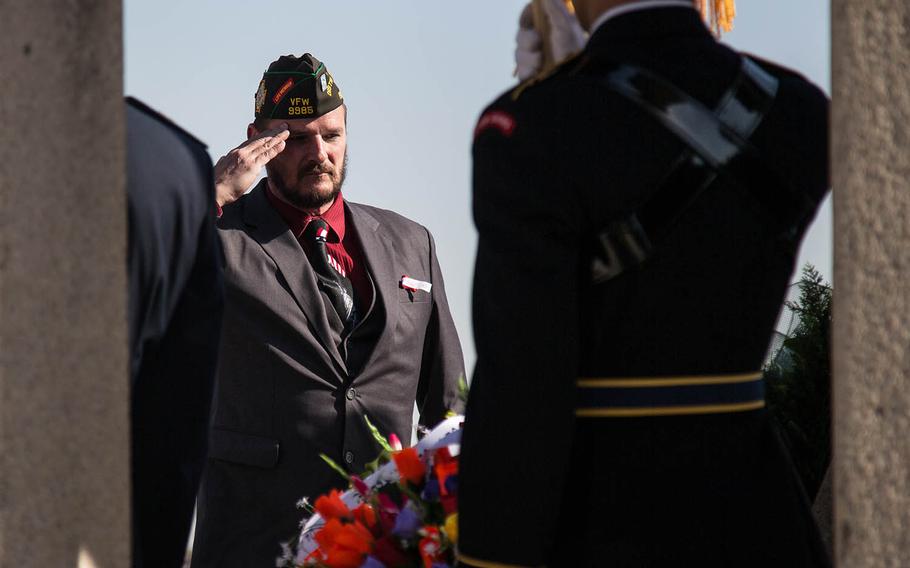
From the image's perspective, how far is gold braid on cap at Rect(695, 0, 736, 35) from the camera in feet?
9.87

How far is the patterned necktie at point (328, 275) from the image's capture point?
5273 mm

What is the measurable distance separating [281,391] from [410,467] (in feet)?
7.11

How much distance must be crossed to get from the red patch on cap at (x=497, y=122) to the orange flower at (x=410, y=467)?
739mm

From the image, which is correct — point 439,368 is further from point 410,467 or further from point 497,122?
point 497,122

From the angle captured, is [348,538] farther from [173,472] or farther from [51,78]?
[51,78]

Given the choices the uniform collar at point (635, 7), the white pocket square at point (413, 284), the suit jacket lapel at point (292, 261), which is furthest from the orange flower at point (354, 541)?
the white pocket square at point (413, 284)

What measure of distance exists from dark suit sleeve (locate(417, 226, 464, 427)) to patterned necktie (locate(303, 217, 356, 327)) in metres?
0.38

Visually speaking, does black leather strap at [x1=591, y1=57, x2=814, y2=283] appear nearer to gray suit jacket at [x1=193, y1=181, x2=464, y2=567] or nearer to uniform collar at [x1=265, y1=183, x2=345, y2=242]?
gray suit jacket at [x1=193, y1=181, x2=464, y2=567]

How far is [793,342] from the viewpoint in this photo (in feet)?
13.8

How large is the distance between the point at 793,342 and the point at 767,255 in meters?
1.72

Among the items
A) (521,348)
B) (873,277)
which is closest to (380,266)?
(521,348)

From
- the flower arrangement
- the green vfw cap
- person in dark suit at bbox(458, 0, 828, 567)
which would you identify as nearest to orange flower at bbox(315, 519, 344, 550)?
the flower arrangement

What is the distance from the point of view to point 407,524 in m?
2.88

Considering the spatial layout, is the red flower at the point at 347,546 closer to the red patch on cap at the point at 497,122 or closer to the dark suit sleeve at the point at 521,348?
the dark suit sleeve at the point at 521,348
